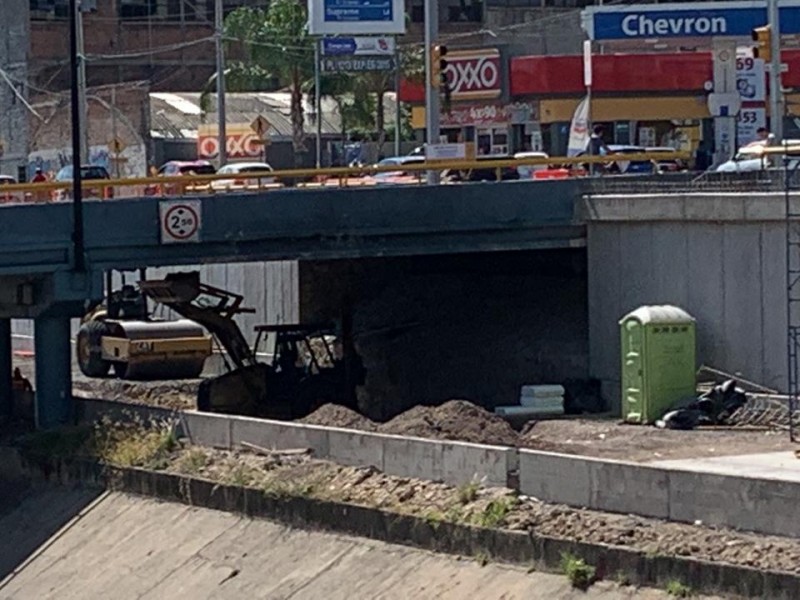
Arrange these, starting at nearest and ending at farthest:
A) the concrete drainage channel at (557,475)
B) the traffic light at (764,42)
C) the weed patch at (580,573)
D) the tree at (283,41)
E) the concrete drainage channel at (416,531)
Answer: the concrete drainage channel at (416,531) < the concrete drainage channel at (557,475) < the weed patch at (580,573) < the traffic light at (764,42) < the tree at (283,41)

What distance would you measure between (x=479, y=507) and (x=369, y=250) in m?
12.2

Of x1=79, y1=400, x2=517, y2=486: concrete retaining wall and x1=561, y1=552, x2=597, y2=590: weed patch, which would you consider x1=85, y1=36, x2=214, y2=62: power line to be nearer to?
x1=79, y1=400, x2=517, y2=486: concrete retaining wall

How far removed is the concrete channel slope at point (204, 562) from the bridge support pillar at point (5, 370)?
5.17 m

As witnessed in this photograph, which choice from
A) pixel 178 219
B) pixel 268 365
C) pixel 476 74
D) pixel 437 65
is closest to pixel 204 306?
pixel 268 365

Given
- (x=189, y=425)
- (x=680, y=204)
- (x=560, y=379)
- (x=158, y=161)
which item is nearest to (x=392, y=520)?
(x=189, y=425)

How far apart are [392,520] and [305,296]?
62.3ft

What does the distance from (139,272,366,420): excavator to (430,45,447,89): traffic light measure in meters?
5.58

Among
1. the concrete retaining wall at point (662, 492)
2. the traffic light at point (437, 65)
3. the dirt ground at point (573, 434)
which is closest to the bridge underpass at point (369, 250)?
the traffic light at point (437, 65)

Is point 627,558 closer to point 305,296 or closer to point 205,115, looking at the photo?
point 305,296

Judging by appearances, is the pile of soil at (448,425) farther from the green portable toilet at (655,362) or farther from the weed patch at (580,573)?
the weed patch at (580,573)

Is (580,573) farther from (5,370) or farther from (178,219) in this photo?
(5,370)

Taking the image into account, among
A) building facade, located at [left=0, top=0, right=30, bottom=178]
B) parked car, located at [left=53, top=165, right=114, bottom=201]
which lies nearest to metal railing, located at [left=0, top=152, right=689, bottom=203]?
parked car, located at [left=53, top=165, right=114, bottom=201]

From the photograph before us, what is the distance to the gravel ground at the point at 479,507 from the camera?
21.1m

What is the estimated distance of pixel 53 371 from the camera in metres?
34.8
